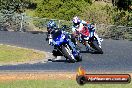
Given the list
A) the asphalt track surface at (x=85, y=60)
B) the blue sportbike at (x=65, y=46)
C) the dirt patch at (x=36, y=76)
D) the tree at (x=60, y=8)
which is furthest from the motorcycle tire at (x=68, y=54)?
the tree at (x=60, y=8)

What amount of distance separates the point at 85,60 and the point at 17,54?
3224 mm

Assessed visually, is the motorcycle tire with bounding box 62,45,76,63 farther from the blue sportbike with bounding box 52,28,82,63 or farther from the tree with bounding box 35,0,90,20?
the tree with bounding box 35,0,90,20

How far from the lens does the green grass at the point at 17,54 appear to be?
64.8 ft

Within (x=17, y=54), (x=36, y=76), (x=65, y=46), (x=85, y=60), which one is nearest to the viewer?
(x=36, y=76)

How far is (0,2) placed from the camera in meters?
39.3

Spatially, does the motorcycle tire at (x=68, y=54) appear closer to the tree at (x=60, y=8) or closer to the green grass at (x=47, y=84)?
the green grass at (x=47, y=84)

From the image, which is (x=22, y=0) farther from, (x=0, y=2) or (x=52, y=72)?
(x=52, y=72)

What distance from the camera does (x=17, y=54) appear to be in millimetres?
21328

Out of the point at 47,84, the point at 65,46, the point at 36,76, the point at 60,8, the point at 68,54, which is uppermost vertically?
the point at 47,84

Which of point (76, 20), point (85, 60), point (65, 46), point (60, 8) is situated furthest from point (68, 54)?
point (60, 8)

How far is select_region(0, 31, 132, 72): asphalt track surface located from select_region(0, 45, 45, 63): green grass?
1250 mm

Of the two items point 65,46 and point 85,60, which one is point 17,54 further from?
point 85,60

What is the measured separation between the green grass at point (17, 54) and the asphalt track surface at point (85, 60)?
4.10ft

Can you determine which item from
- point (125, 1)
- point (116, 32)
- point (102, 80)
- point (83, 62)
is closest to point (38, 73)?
point (83, 62)
